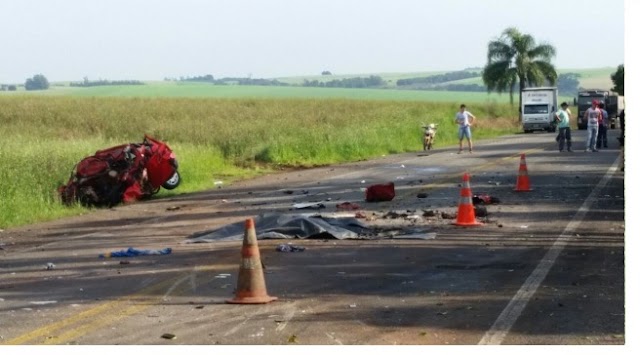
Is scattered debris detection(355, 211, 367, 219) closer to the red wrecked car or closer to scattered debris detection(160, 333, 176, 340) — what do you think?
the red wrecked car

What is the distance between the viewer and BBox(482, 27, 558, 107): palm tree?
108 metres

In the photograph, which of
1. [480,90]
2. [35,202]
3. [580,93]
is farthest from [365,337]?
[480,90]

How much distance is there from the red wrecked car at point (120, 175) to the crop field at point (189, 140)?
557mm

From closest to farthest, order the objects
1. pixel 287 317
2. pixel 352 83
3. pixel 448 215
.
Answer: pixel 287 317 → pixel 448 215 → pixel 352 83

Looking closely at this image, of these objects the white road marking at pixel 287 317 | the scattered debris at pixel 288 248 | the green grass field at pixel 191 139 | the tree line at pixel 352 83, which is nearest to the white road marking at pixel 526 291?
the white road marking at pixel 287 317

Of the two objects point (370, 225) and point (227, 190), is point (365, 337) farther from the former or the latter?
point (227, 190)

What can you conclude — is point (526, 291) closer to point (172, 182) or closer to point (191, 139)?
point (172, 182)

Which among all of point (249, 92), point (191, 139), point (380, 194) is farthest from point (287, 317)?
point (249, 92)

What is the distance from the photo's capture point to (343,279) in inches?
510

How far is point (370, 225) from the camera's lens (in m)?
18.6

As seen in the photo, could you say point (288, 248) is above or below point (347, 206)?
above

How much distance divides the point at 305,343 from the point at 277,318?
3.93ft

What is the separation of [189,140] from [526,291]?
30.7 meters

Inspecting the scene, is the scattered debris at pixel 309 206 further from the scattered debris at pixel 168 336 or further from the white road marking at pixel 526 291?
the scattered debris at pixel 168 336
